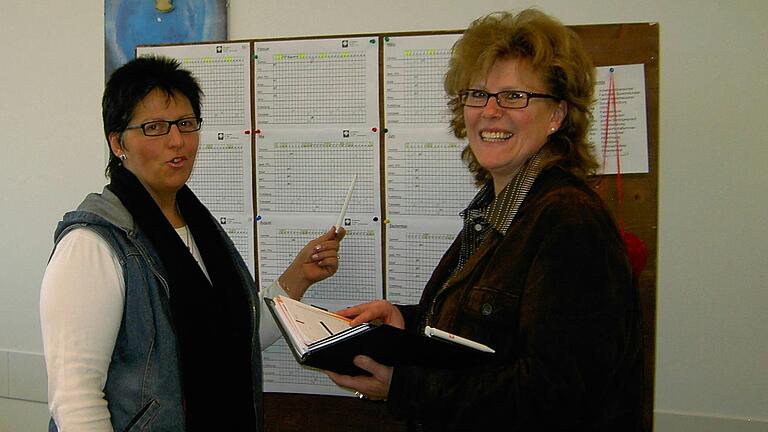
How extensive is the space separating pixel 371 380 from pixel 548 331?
330 mm

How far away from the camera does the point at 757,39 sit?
1841 millimetres

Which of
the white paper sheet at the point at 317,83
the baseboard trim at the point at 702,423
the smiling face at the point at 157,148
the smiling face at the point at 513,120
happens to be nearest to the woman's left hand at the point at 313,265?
the white paper sheet at the point at 317,83

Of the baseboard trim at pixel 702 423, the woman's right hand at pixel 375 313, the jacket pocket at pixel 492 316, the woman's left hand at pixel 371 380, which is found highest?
the jacket pocket at pixel 492 316

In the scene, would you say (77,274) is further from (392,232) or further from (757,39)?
(757,39)

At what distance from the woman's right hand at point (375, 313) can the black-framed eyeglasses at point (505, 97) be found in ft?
1.57

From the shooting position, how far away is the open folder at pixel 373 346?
997 millimetres

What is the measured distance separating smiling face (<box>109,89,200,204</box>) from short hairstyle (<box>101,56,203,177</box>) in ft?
0.04

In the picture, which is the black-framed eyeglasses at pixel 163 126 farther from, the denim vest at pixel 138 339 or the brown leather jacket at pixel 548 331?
the brown leather jacket at pixel 548 331

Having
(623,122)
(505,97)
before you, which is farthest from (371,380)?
(623,122)

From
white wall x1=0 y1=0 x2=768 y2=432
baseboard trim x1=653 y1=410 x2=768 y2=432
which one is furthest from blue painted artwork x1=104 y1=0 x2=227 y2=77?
baseboard trim x1=653 y1=410 x2=768 y2=432

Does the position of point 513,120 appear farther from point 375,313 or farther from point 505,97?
point 375,313

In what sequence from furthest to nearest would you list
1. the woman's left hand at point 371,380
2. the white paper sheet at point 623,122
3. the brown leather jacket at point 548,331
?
the white paper sheet at point 623,122 → the woman's left hand at point 371,380 → the brown leather jacket at point 548,331

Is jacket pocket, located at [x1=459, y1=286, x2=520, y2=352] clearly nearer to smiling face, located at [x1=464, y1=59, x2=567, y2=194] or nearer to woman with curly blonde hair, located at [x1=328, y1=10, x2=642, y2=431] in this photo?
woman with curly blonde hair, located at [x1=328, y1=10, x2=642, y2=431]

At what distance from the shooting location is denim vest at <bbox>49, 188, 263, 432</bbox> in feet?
3.90
